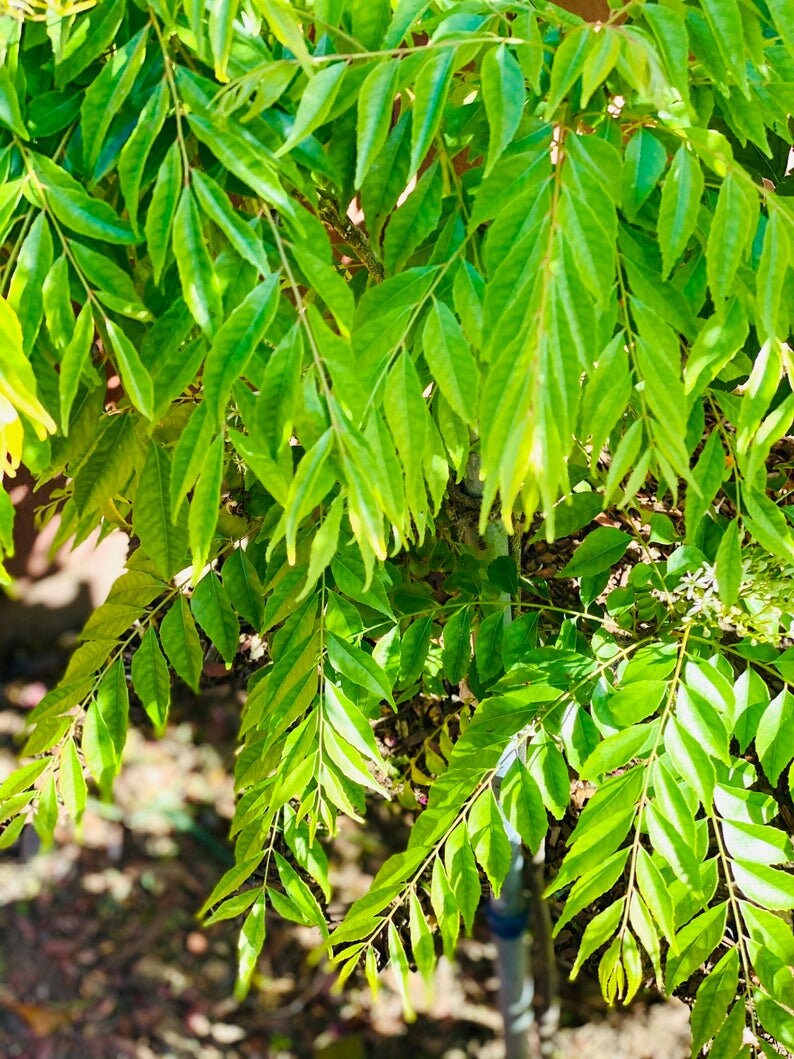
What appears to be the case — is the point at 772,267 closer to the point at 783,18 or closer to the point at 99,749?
the point at 783,18

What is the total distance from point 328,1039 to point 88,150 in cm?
186

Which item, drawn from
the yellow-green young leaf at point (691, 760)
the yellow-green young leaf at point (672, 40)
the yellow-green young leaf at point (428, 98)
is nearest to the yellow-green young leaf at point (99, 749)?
the yellow-green young leaf at point (691, 760)

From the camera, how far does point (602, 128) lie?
655 millimetres

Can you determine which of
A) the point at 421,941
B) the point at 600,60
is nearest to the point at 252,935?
the point at 421,941

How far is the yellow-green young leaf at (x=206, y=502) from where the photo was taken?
0.66 metres

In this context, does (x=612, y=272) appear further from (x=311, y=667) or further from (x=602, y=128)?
(x=311, y=667)

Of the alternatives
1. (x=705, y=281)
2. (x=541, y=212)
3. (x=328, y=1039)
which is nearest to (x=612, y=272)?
(x=541, y=212)

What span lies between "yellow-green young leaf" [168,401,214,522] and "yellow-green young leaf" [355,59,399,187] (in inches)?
8.1

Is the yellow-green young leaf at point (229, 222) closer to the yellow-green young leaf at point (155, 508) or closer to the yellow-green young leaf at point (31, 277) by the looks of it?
the yellow-green young leaf at point (31, 277)

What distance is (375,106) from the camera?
0.61 m

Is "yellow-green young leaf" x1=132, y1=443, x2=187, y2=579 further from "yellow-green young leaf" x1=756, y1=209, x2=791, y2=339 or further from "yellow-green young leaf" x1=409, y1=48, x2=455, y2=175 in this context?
"yellow-green young leaf" x1=756, y1=209, x2=791, y2=339

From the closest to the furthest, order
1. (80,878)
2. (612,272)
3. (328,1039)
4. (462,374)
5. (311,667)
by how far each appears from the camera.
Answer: (612,272)
(462,374)
(311,667)
(328,1039)
(80,878)

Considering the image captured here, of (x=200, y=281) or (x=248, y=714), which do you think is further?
(x=248, y=714)

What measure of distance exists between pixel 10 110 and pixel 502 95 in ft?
1.12
